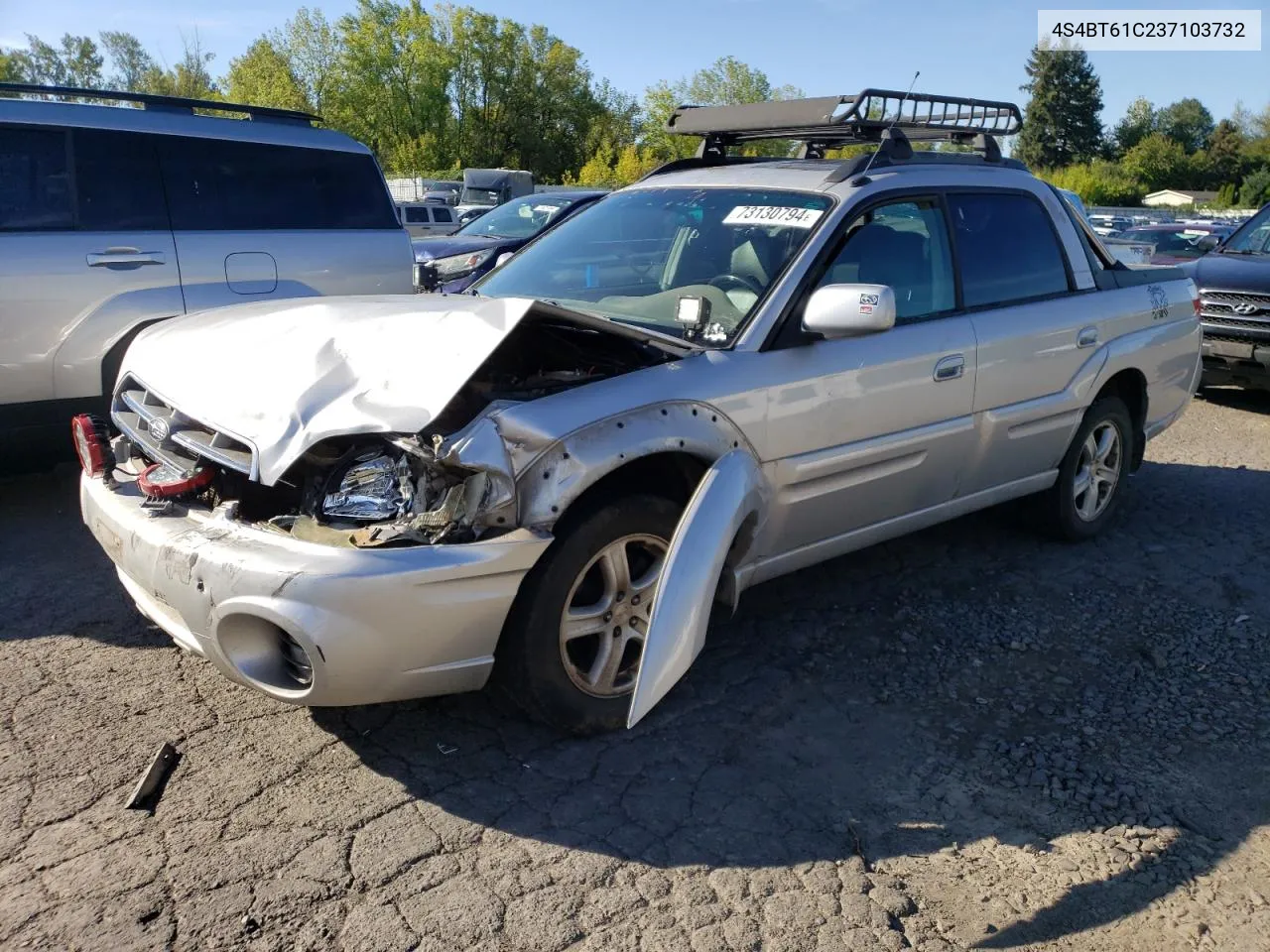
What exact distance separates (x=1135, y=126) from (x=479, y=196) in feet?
251

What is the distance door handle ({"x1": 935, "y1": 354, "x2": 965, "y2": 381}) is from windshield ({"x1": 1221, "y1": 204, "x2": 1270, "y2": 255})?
6.94 m

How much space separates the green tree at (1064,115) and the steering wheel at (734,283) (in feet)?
288

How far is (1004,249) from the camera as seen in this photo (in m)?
4.64

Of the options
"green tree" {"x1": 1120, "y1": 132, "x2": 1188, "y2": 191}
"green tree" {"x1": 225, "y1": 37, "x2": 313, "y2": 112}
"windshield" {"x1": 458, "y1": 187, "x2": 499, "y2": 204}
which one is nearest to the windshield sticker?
"windshield" {"x1": 458, "y1": 187, "x2": 499, "y2": 204}

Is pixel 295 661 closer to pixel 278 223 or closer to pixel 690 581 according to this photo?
pixel 690 581

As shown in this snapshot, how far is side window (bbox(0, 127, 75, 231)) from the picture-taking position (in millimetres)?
5145

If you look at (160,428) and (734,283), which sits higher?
(734,283)

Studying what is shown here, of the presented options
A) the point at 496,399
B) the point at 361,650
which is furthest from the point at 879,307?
the point at 361,650

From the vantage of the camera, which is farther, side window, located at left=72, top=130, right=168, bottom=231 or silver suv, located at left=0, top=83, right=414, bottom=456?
side window, located at left=72, top=130, right=168, bottom=231

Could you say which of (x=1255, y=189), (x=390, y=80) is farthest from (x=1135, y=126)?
(x=390, y=80)

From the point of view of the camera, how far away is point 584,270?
4.27 metres

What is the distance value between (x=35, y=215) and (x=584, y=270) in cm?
300

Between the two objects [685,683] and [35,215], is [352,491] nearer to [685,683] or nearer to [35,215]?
[685,683]

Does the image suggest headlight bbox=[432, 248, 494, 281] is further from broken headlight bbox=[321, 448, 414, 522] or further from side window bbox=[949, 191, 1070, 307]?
broken headlight bbox=[321, 448, 414, 522]
